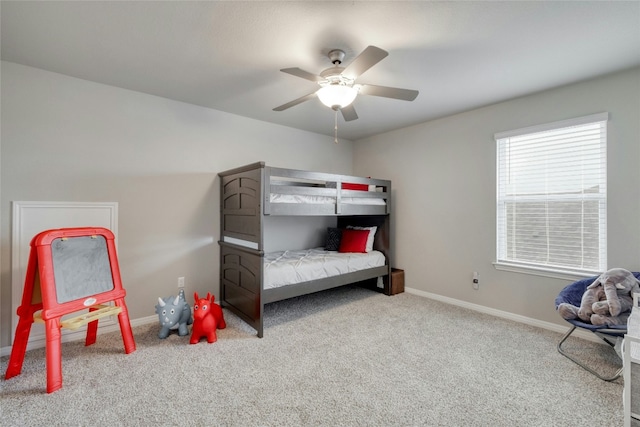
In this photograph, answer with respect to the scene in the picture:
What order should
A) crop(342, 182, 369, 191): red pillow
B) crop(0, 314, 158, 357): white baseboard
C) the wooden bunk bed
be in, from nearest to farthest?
crop(0, 314, 158, 357): white baseboard < the wooden bunk bed < crop(342, 182, 369, 191): red pillow

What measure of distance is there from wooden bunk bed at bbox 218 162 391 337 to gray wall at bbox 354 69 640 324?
51cm

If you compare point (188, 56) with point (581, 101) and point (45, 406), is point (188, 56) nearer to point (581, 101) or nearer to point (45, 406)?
point (45, 406)

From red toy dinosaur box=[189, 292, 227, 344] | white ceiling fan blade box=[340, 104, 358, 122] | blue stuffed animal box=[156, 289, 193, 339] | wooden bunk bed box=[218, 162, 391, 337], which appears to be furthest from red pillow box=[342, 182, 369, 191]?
blue stuffed animal box=[156, 289, 193, 339]

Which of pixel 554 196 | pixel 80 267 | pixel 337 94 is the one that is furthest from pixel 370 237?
pixel 80 267

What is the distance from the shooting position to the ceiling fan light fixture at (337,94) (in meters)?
1.99

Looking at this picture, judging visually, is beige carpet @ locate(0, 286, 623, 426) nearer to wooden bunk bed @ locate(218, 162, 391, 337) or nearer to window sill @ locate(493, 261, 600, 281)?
wooden bunk bed @ locate(218, 162, 391, 337)

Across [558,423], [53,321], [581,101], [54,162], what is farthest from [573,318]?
[54,162]

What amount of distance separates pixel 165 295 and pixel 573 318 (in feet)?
12.0

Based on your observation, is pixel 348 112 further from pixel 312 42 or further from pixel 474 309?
pixel 474 309

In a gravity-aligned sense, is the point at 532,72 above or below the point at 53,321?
above

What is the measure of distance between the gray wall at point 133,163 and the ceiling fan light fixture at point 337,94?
183 centimetres

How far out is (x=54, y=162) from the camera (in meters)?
2.42

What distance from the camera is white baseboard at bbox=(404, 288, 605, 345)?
100 inches

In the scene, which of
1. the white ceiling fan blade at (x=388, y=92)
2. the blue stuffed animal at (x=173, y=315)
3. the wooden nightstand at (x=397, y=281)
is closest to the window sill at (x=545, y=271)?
the wooden nightstand at (x=397, y=281)
